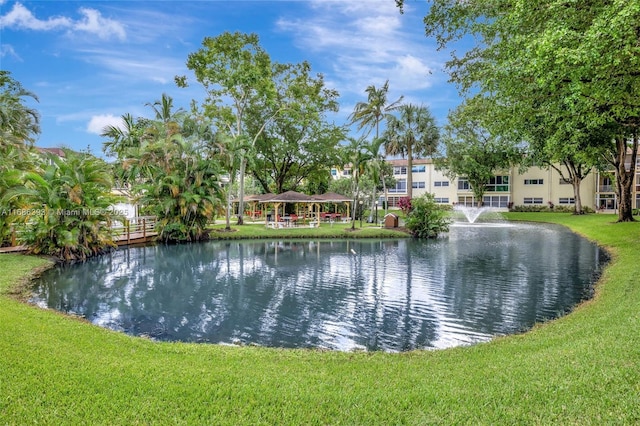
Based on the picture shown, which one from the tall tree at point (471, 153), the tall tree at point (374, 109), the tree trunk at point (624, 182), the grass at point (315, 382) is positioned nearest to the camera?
the grass at point (315, 382)

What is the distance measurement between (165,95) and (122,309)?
992 inches

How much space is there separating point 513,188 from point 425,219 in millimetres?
33599

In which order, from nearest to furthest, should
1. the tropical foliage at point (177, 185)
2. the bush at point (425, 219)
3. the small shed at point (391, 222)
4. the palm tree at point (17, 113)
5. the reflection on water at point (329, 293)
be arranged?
the reflection on water at point (329, 293), the palm tree at point (17, 113), the tropical foliage at point (177, 185), the bush at point (425, 219), the small shed at point (391, 222)

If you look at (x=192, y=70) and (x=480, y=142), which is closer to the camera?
(x=192, y=70)

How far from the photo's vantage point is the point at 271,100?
30.0 meters

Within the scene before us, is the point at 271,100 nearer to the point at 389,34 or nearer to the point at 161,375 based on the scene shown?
the point at 389,34

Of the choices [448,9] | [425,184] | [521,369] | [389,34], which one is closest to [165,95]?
[389,34]

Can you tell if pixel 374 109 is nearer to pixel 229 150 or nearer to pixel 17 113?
pixel 229 150

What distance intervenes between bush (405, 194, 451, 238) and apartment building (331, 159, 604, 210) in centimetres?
2353

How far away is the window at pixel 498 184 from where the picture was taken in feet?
173

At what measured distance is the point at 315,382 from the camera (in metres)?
4.46

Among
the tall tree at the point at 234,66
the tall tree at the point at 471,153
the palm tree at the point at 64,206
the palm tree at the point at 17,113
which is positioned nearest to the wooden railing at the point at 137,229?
the palm tree at the point at 64,206

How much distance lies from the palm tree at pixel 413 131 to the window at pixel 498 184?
44.8 ft

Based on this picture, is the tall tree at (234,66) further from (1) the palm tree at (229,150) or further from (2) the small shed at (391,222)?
(2) the small shed at (391,222)
